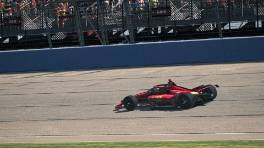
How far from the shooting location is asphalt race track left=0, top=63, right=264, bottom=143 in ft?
34.9

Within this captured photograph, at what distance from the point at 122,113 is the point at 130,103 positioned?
244 mm

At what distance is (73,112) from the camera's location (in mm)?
13156

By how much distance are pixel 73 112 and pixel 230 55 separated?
262 inches

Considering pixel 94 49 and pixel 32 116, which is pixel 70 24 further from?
pixel 32 116

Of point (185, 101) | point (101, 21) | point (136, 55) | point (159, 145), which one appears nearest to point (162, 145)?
point (159, 145)

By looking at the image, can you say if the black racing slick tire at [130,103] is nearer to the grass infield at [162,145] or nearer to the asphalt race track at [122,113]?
the asphalt race track at [122,113]

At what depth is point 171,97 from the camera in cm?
1214

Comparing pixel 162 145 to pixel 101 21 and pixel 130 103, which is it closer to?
pixel 130 103

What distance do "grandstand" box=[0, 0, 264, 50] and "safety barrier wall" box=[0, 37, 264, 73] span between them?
36cm

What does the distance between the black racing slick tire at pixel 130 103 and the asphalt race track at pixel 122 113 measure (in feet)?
0.64

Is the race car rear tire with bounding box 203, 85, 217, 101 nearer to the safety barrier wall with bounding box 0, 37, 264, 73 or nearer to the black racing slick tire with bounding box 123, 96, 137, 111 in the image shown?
the black racing slick tire with bounding box 123, 96, 137, 111

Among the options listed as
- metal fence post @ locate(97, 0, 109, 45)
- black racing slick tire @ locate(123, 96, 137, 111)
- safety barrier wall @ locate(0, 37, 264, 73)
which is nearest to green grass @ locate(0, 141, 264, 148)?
black racing slick tire @ locate(123, 96, 137, 111)

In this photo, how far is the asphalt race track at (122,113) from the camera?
10648 mm

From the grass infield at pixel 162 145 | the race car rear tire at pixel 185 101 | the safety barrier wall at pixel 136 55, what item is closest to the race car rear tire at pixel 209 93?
the race car rear tire at pixel 185 101
